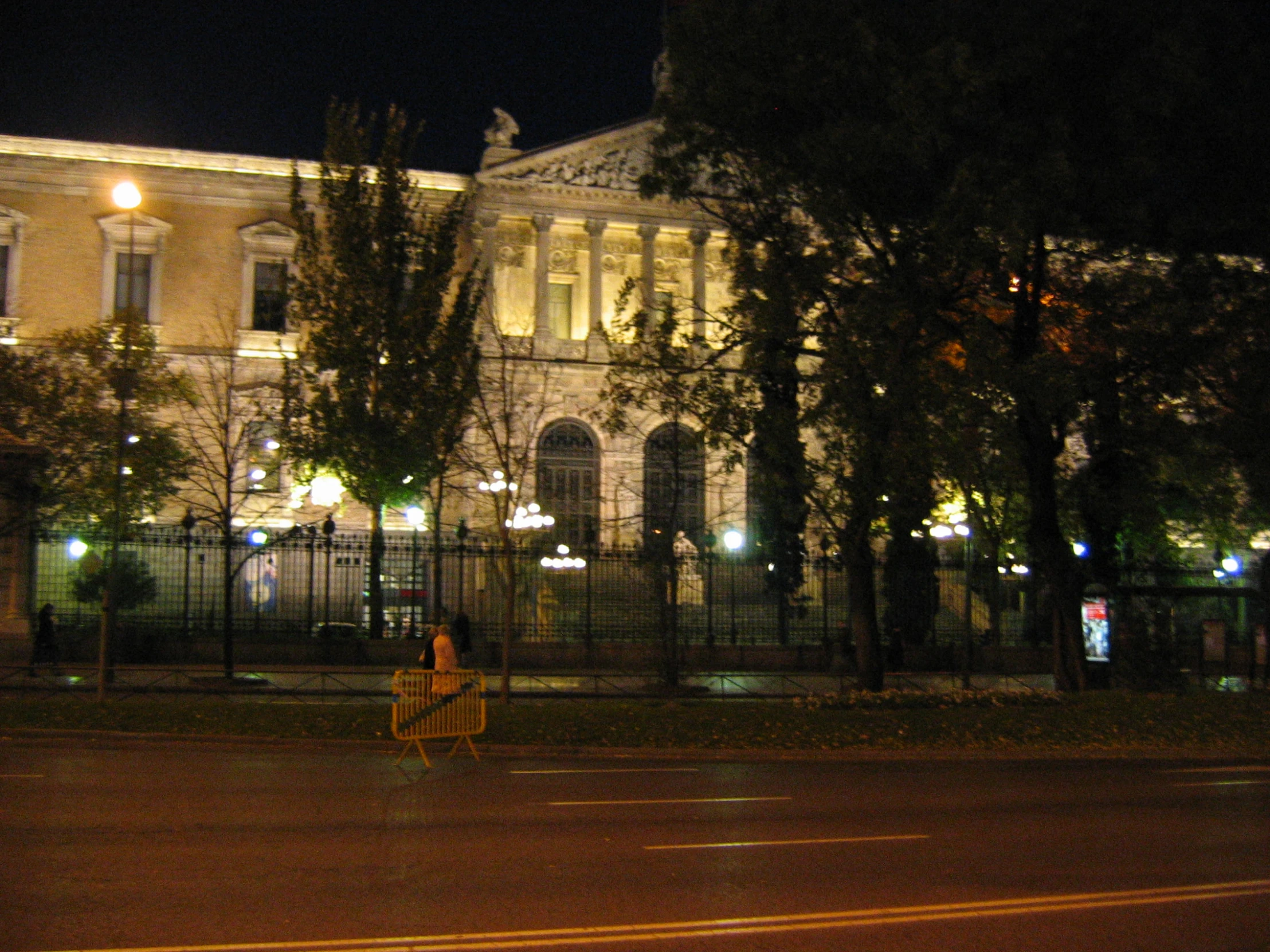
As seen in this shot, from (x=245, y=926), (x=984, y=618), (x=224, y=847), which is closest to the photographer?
(x=245, y=926)

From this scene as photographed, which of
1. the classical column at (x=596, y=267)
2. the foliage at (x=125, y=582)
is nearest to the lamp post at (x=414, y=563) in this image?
the foliage at (x=125, y=582)

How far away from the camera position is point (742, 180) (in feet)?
72.2

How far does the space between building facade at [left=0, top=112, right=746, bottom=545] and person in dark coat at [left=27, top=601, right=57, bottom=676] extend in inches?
661

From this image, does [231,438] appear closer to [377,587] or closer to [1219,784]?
[377,587]

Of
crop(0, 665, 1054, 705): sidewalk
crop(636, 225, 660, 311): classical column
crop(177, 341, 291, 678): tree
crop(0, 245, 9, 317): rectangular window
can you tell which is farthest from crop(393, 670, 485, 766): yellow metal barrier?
crop(0, 245, 9, 317): rectangular window

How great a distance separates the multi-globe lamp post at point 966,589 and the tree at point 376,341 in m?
13.2

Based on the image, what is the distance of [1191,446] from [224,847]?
18761mm

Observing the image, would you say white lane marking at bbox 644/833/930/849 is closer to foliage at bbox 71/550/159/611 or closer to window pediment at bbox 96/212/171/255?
foliage at bbox 71/550/159/611

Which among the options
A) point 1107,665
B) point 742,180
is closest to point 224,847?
point 742,180

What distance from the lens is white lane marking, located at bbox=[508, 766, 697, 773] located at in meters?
14.6

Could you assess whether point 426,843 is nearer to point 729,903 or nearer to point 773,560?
point 729,903

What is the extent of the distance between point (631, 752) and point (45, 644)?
1626 centimetres

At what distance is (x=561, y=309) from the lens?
176 ft

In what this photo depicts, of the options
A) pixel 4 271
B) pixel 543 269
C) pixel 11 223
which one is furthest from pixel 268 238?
pixel 543 269
